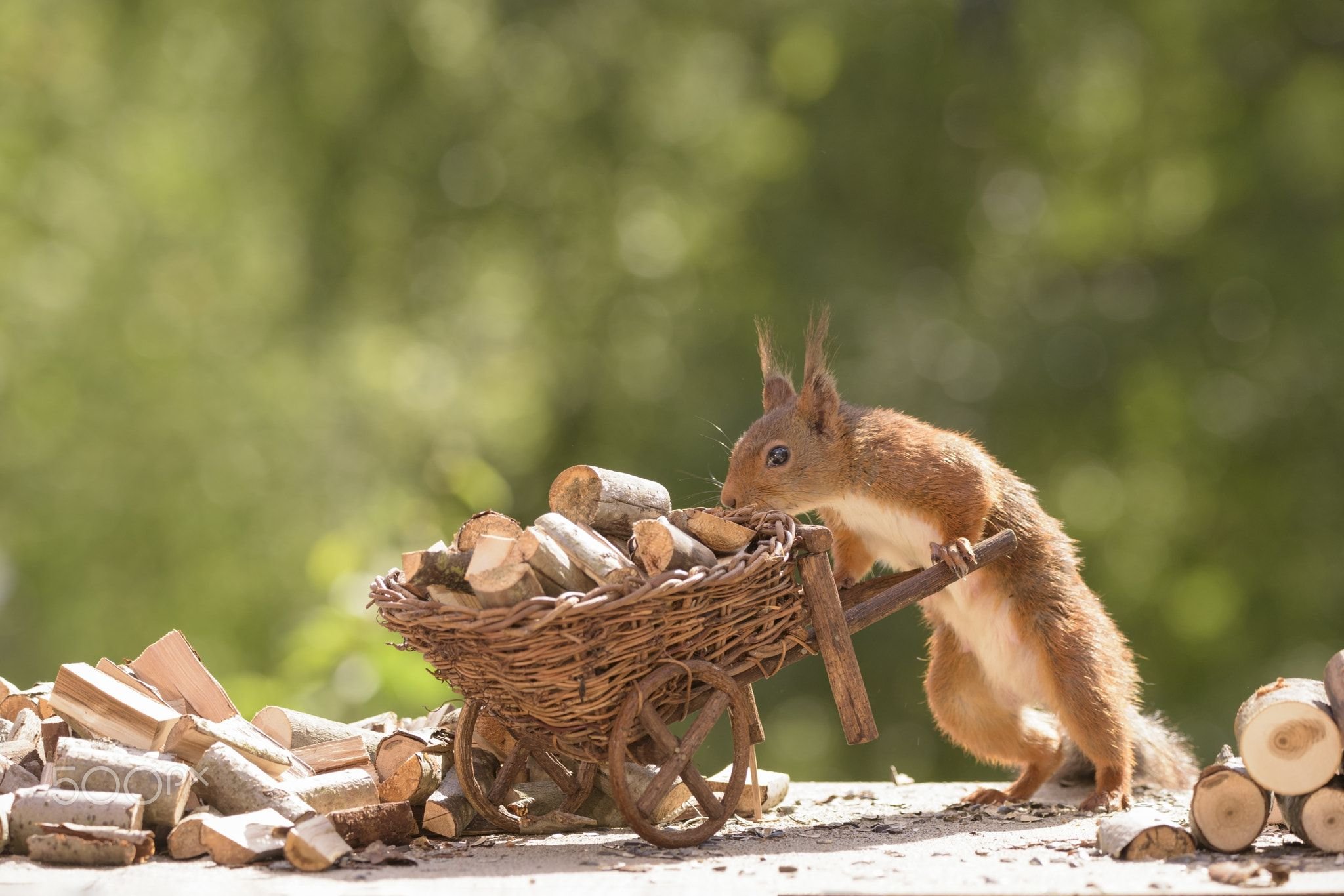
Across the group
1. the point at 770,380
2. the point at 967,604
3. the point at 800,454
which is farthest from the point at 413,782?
the point at 770,380

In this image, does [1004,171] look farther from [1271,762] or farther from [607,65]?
[1271,762]

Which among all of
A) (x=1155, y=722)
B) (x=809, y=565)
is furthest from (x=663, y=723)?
(x=1155, y=722)

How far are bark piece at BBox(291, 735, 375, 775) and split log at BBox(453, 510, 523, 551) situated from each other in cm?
72

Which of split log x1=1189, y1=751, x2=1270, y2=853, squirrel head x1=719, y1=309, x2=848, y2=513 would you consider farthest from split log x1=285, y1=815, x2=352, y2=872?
split log x1=1189, y1=751, x2=1270, y2=853

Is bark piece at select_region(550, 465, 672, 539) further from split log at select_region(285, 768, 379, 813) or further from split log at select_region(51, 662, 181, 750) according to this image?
split log at select_region(51, 662, 181, 750)

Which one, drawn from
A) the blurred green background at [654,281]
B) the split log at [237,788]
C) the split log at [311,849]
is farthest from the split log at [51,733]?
the blurred green background at [654,281]

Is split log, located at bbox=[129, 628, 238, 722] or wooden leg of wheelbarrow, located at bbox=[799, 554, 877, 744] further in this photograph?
split log, located at bbox=[129, 628, 238, 722]

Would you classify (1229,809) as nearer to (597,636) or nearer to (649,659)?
(649,659)

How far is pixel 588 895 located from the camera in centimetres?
234

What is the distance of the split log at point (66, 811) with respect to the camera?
266 cm

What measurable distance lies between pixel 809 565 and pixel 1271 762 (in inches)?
40.9

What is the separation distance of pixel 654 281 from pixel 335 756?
6.53 m

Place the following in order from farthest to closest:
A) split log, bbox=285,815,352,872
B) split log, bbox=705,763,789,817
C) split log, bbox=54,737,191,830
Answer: split log, bbox=705,763,789,817
split log, bbox=54,737,191,830
split log, bbox=285,815,352,872

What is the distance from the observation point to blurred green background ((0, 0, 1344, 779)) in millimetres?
7844
